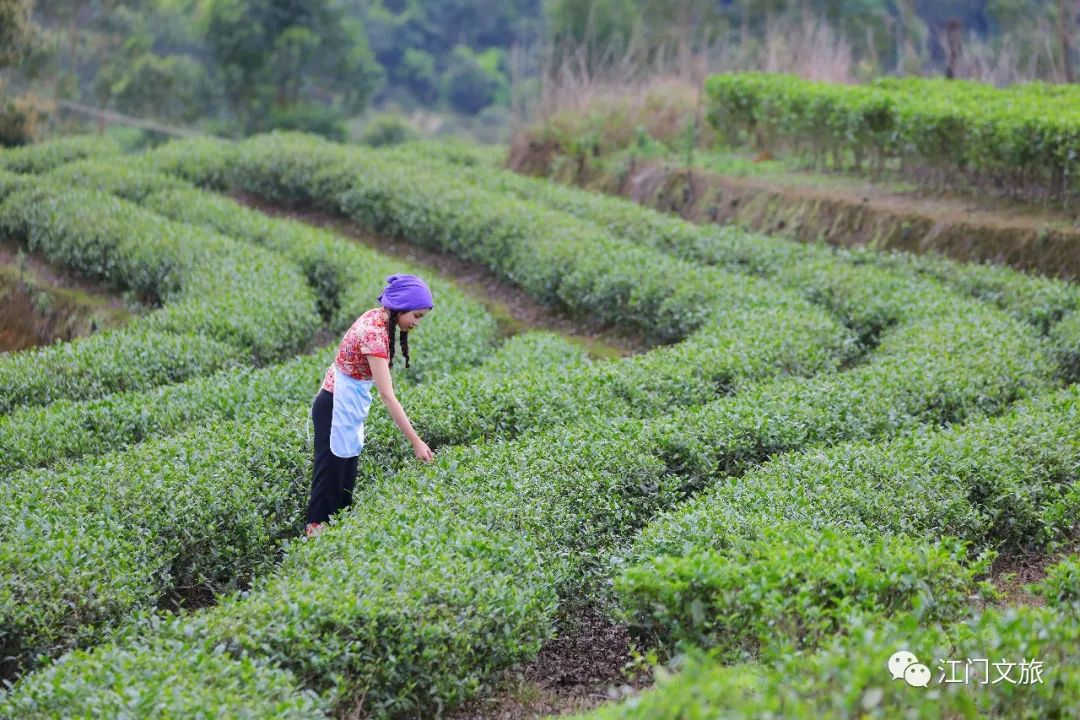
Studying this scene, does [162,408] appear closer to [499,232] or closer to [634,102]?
[499,232]

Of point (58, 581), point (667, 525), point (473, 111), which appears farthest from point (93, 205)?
point (473, 111)

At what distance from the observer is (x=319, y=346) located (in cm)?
1212

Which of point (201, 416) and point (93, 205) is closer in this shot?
point (201, 416)

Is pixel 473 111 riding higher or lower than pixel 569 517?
lower

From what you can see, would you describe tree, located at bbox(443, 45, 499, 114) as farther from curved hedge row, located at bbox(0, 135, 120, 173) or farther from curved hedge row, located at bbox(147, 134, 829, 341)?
curved hedge row, located at bbox(0, 135, 120, 173)

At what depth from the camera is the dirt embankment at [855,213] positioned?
13039 millimetres

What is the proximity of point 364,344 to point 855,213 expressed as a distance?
9.93 meters

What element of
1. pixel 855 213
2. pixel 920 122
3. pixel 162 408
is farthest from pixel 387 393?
pixel 920 122

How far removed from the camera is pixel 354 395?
6.94 metres

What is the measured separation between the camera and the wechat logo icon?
4293mm

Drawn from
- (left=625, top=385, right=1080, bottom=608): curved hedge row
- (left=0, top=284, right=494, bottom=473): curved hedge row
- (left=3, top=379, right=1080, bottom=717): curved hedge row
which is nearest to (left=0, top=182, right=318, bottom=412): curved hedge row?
(left=0, top=284, right=494, bottom=473): curved hedge row

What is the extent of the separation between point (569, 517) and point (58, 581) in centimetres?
292

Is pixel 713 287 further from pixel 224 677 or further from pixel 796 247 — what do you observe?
pixel 224 677

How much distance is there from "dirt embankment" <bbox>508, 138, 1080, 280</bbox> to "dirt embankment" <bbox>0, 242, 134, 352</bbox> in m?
8.64
